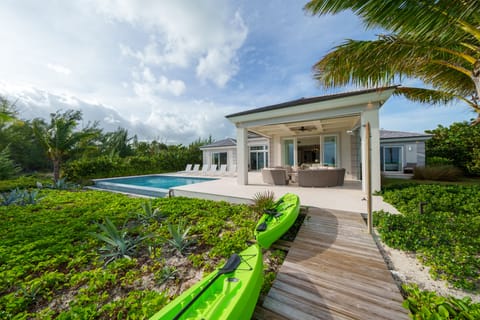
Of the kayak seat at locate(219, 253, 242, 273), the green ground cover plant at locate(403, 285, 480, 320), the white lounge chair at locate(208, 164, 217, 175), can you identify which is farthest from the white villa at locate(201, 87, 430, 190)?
the kayak seat at locate(219, 253, 242, 273)

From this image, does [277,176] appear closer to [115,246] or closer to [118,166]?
[115,246]

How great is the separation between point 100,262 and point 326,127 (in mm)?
11809

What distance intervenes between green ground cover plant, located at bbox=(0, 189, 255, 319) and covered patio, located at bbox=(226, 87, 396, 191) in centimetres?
455

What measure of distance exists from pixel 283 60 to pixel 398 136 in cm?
1325

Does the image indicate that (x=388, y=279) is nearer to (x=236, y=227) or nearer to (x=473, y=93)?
(x=236, y=227)

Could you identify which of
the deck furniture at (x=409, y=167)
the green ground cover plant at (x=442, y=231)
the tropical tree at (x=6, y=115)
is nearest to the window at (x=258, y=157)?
the green ground cover plant at (x=442, y=231)

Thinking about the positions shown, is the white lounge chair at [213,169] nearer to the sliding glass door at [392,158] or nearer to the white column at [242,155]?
the white column at [242,155]

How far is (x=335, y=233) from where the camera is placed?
3.76m

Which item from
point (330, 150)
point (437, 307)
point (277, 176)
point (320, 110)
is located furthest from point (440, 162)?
point (437, 307)

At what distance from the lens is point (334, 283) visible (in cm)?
239

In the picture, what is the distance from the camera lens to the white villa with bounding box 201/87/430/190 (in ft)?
21.2

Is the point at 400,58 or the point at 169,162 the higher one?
the point at 400,58

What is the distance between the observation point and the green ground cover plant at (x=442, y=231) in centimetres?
257

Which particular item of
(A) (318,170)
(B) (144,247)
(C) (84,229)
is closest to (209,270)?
(B) (144,247)
